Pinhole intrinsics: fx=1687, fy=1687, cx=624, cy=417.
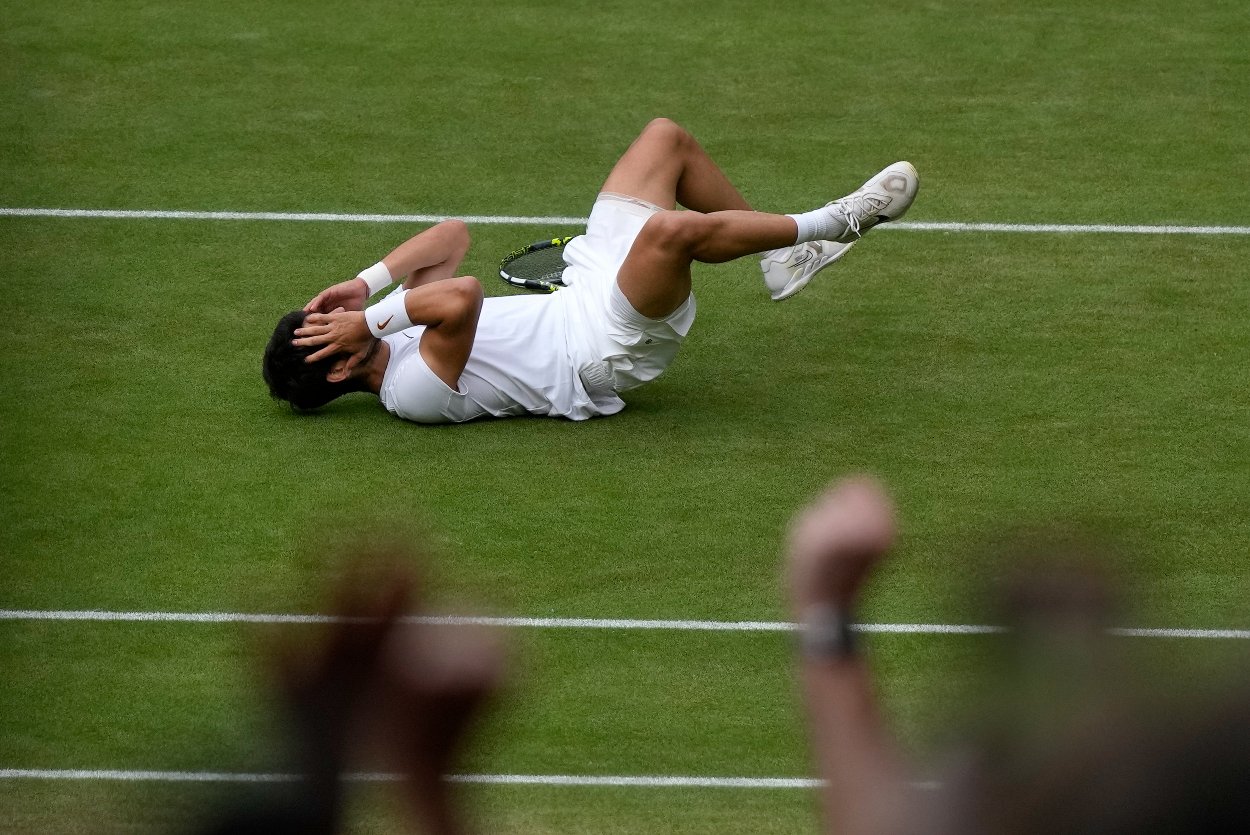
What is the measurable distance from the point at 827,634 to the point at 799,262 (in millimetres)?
4770

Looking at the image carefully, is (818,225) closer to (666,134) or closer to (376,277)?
(666,134)

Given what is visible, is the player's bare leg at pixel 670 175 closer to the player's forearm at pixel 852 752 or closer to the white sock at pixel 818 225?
the white sock at pixel 818 225

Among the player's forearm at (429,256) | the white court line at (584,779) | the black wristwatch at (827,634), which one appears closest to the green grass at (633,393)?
the white court line at (584,779)

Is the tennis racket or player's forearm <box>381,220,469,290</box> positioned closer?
player's forearm <box>381,220,469,290</box>

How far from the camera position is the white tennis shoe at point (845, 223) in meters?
6.16

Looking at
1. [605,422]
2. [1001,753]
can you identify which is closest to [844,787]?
[1001,753]

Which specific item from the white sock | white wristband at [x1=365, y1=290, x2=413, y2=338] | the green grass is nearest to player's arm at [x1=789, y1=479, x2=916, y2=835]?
the green grass

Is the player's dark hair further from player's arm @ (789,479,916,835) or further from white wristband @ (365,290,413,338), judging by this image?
player's arm @ (789,479,916,835)

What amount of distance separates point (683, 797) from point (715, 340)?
9.86 ft

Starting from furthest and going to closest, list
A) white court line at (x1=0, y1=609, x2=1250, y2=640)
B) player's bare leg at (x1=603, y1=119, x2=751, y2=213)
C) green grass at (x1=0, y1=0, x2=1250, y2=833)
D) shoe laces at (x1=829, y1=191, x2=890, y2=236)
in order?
player's bare leg at (x1=603, y1=119, x2=751, y2=213) < shoe laces at (x1=829, y1=191, x2=890, y2=236) < white court line at (x1=0, y1=609, x2=1250, y2=640) < green grass at (x1=0, y1=0, x2=1250, y2=833)

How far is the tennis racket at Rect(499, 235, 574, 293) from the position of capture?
23.0 feet

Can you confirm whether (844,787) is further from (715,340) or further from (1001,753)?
(715,340)

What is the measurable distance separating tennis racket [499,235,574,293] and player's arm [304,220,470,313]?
1.37ft

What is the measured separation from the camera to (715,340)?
6852 millimetres
